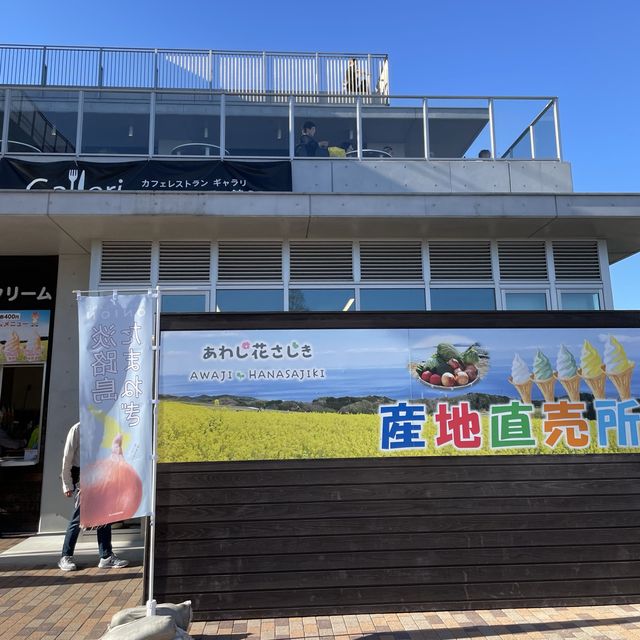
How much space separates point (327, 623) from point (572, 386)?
2.77 meters

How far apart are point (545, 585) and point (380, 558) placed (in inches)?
53.3

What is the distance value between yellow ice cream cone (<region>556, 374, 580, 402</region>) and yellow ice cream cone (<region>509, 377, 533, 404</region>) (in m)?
0.28

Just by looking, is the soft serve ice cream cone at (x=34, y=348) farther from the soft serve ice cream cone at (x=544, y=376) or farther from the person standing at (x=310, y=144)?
the soft serve ice cream cone at (x=544, y=376)

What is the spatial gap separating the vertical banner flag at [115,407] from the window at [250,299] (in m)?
3.17

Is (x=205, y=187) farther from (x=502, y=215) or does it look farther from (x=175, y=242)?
(x=502, y=215)

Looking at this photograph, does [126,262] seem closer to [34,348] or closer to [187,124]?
[34,348]

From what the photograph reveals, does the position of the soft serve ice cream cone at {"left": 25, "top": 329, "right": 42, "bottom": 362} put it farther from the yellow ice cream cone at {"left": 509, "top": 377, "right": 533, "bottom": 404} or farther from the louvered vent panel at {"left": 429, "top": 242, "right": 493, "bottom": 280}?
the yellow ice cream cone at {"left": 509, "top": 377, "right": 533, "bottom": 404}

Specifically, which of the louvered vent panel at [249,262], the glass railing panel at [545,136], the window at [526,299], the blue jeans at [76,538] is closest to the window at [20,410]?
the blue jeans at [76,538]

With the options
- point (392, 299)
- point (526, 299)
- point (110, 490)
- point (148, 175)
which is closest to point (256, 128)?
point (148, 175)

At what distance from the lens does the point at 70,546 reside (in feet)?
19.8

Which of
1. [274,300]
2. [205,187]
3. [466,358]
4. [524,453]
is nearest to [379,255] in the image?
[274,300]

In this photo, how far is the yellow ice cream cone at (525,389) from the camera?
15.4 ft

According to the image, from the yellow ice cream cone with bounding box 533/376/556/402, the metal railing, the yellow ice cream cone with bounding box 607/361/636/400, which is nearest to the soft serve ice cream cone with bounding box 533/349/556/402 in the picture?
the yellow ice cream cone with bounding box 533/376/556/402

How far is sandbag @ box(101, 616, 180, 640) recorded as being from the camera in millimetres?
3543
